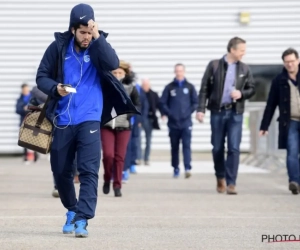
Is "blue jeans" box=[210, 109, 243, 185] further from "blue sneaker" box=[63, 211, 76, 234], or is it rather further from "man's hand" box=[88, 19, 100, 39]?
"man's hand" box=[88, 19, 100, 39]

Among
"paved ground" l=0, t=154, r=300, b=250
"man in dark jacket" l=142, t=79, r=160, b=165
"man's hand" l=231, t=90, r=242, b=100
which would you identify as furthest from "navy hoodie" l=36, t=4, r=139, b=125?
"man in dark jacket" l=142, t=79, r=160, b=165

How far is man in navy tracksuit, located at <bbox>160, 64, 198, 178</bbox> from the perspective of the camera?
19641 millimetres

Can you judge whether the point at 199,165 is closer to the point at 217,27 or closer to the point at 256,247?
the point at 217,27

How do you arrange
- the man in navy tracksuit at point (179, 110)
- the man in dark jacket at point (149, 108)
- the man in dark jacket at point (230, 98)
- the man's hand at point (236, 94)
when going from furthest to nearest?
1. the man in dark jacket at point (149, 108)
2. the man in navy tracksuit at point (179, 110)
3. the man in dark jacket at point (230, 98)
4. the man's hand at point (236, 94)

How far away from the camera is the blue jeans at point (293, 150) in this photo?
14805mm

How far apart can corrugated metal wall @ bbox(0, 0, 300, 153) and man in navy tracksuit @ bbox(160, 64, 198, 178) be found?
856 cm

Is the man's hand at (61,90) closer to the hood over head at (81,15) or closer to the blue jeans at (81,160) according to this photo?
the blue jeans at (81,160)

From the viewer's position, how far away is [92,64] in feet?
30.4

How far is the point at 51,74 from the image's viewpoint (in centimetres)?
936

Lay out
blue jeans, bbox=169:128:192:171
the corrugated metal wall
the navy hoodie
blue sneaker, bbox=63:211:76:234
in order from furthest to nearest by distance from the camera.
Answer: the corrugated metal wall → blue jeans, bbox=169:128:192:171 → blue sneaker, bbox=63:211:76:234 → the navy hoodie

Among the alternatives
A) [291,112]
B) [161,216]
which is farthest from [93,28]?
[291,112]

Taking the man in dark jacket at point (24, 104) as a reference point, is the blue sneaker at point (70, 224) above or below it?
above

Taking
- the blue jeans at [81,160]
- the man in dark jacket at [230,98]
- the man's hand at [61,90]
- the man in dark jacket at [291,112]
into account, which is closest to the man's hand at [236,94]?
the man in dark jacket at [230,98]

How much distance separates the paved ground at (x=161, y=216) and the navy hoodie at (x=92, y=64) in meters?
1.05
